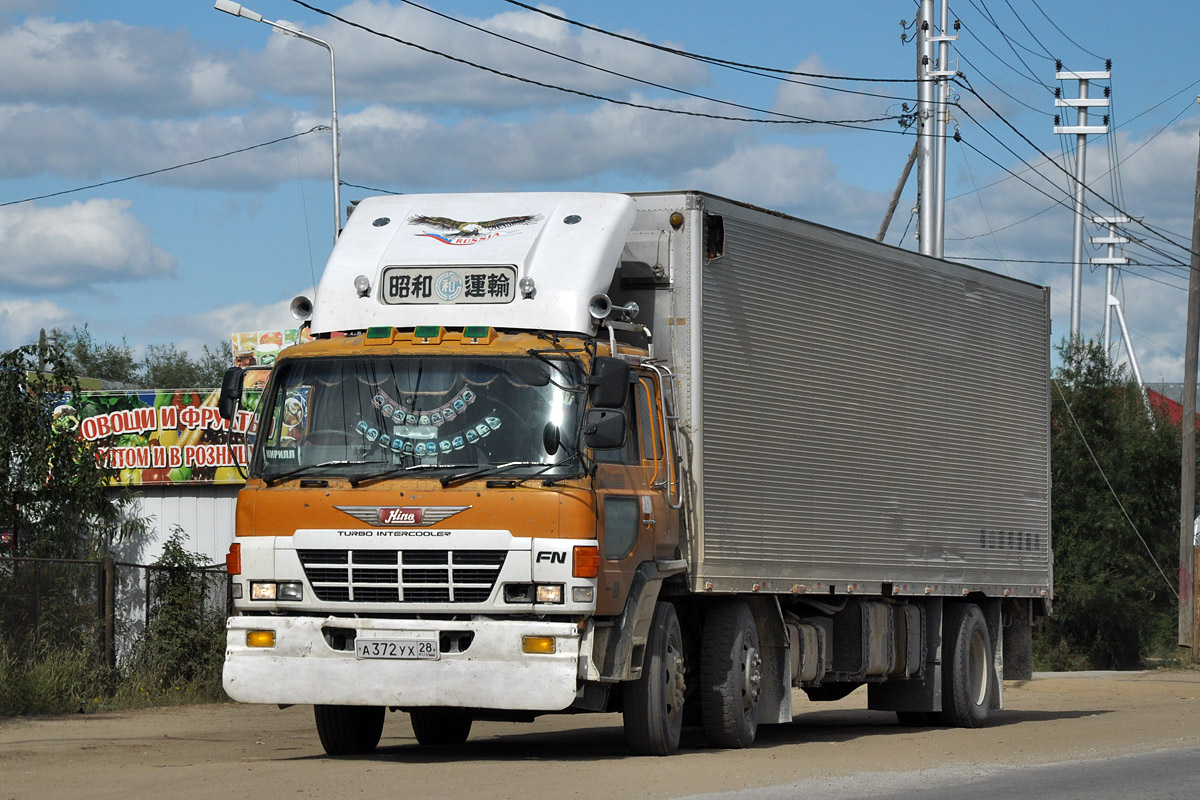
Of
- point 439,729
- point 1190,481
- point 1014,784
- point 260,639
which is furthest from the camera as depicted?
point 1190,481

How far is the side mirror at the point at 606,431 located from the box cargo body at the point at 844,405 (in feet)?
5.46

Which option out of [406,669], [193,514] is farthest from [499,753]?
[193,514]

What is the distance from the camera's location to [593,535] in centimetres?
1090

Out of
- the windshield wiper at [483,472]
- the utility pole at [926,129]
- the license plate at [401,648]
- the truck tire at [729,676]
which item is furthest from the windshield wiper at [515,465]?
the utility pole at [926,129]

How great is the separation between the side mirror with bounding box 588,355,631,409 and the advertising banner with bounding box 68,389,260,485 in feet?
48.7

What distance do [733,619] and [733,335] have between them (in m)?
2.19

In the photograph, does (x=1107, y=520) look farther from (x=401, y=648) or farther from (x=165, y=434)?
(x=401, y=648)

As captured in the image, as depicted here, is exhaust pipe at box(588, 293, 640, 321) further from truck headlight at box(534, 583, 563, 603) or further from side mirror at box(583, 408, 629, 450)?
truck headlight at box(534, 583, 563, 603)

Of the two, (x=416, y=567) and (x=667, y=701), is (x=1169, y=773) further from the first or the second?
(x=416, y=567)

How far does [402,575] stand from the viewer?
11.0m

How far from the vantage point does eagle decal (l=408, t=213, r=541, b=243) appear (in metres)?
12.1

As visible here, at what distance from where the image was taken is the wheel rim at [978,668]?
57.4 ft

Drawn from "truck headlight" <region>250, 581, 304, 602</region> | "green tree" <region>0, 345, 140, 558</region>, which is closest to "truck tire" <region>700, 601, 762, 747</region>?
"truck headlight" <region>250, 581, 304, 602</region>

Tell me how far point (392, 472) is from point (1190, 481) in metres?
24.2
